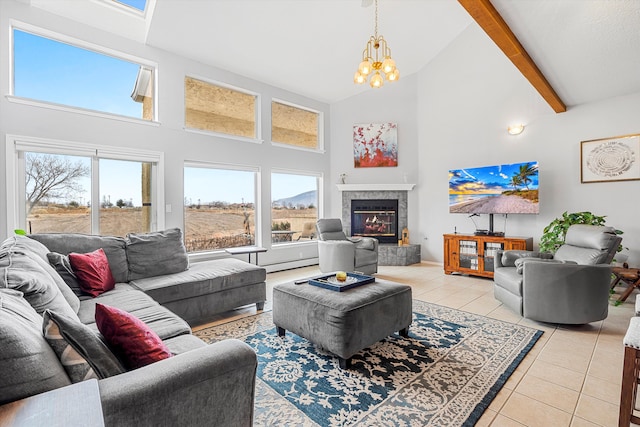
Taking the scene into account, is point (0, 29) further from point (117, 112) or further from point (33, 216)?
point (33, 216)

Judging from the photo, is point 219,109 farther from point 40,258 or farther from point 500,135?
point 500,135

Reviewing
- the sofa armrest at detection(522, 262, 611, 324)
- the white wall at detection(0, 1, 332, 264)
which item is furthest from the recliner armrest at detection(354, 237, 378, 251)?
the sofa armrest at detection(522, 262, 611, 324)

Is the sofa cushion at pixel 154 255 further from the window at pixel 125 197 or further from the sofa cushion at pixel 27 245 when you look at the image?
the window at pixel 125 197

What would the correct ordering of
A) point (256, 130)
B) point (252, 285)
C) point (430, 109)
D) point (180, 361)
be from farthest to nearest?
1. point (430, 109)
2. point (256, 130)
3. point (252, 285)
4. point (180, 361)

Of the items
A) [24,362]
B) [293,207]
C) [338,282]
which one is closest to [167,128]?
[293,207]

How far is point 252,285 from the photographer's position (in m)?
3.40

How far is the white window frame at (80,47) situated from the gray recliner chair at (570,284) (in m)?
4.91

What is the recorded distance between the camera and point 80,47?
3707mm

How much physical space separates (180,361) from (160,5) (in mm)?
4160

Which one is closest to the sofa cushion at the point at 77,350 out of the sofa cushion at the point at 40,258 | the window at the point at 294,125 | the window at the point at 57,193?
the sofa cushion at the point at 40,258

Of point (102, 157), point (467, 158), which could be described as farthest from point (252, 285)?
point (467, 158)

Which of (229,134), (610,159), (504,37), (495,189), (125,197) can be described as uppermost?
(504,37)

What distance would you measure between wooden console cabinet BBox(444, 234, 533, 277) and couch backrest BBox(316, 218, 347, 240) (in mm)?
1855

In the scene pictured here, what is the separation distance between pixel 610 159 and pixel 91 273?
6.24 metres
